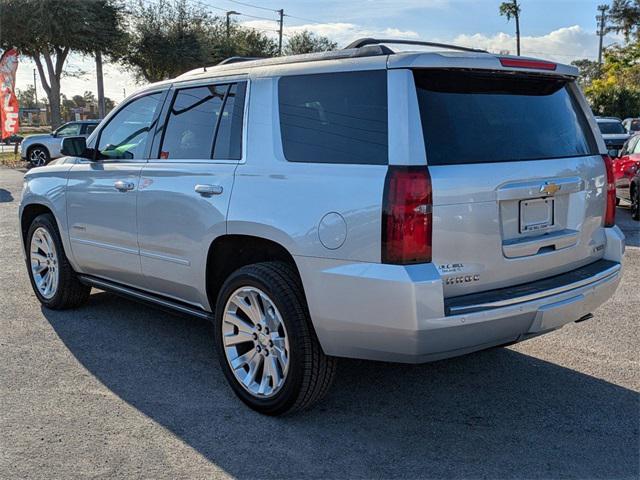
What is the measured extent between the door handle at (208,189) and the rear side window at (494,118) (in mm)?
1352

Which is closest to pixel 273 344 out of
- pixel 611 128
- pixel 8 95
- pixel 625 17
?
pixel 611 128

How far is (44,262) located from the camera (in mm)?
6000

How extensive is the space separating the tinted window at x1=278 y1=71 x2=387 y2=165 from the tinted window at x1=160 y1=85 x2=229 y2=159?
25.4 inches

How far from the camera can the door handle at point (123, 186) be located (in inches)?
186

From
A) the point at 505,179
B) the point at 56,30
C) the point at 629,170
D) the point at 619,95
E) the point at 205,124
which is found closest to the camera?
the point at 505,179

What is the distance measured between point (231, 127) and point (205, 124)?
317 millimetres

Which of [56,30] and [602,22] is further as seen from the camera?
[602,22]

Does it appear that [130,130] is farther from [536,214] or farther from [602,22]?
[602,22]

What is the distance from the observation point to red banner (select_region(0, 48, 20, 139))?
916 inches

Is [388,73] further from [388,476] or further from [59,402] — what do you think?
[59,402]

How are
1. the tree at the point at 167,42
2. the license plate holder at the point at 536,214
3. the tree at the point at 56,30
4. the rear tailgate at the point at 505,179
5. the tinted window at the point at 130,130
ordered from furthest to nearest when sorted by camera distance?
the tree at the point at 167,42
the tree at the point at 56,30
the tinted window at the point at 130,130
the license plate holder at the point at 536,214
the rear tailgate at the point at 505,179

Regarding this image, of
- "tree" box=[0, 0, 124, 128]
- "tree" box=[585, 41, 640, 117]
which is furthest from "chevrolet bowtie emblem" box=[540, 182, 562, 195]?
"tree" box=[585, 41, 640, 117]

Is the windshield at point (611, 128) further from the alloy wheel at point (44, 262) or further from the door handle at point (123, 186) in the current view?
the door handle at point (123, 186)

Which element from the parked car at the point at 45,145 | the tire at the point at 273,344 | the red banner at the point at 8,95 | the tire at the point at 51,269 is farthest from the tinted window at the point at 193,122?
the red banner at the point at 8,95
